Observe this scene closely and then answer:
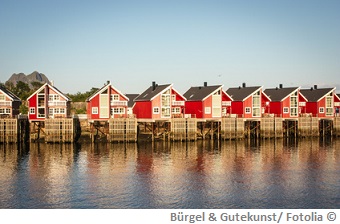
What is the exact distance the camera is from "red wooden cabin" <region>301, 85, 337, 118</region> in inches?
3688

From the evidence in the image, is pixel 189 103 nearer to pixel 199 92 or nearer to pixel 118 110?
pixel 199 92

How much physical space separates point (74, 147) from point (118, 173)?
24.0 meters

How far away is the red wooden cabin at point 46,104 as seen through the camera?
243ft

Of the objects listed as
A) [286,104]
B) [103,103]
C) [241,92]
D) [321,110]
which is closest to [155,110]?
[103,103]

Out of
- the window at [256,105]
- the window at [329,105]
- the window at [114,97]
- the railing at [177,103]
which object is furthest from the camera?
the window at [329,105]

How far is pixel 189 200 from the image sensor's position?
35.8 m

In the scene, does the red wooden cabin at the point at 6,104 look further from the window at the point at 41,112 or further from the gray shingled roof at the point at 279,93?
the gray shingled roof at the point at 279,93

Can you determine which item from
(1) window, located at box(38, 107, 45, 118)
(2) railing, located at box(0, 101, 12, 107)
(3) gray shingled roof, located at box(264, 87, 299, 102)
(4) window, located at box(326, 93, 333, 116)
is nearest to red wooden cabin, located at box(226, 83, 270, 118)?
(3) gray shingled roof, located at box(264, 87, 299, 102)

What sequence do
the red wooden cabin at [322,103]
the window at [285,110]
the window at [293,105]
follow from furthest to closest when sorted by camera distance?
the red wooden cabin at [322,103]
the window at [293,105]
the window at [285,110]

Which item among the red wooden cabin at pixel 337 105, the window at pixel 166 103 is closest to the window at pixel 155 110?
the window at pixel 166 103

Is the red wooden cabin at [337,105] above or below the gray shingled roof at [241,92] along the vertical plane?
below

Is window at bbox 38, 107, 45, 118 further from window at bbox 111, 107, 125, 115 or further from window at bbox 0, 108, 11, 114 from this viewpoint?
window at bbox 111, 107, 125, 115

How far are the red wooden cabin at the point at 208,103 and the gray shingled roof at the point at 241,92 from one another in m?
3.01

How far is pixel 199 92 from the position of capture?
84500 mm
